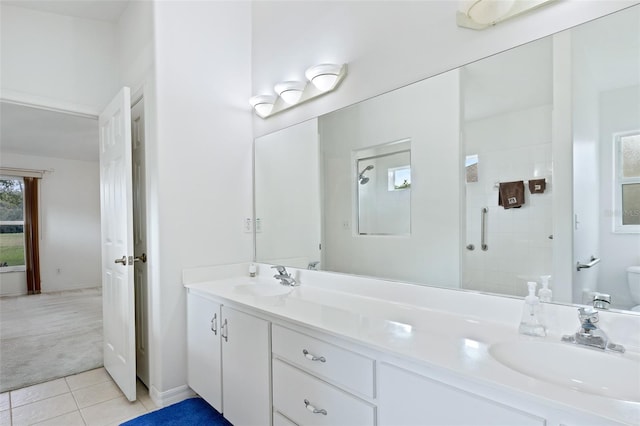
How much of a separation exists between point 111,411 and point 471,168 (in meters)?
2.51

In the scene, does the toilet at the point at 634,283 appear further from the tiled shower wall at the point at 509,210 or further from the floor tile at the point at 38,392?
the floor tile at the point at 38,392

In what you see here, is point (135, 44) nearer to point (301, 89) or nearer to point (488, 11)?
point (301, 89)

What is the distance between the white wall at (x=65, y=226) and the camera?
5.80m

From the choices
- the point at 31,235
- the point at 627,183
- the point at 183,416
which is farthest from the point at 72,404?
the point at 31,235

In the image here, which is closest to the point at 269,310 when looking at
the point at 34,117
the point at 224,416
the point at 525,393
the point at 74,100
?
the point at 224,416

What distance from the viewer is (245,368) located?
1.71 metres

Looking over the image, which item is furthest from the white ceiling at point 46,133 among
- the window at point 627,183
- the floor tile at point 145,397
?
the window at point 627,183

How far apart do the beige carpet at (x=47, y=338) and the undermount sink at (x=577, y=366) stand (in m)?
3.12

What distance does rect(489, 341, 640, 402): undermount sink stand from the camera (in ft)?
2.97

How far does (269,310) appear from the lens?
1564mm

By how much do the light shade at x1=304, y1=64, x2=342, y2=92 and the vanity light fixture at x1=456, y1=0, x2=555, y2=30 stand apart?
2.29 ft

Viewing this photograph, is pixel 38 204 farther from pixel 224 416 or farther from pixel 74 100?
pixel 224 416

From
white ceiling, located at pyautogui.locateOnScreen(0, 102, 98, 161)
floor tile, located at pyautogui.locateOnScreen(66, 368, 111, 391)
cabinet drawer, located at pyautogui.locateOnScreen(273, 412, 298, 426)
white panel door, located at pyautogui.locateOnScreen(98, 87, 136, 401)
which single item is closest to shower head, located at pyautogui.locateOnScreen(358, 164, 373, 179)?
cabinet drawer, located at pyautogui.locateOnScreen(273, 412, 298, 426)

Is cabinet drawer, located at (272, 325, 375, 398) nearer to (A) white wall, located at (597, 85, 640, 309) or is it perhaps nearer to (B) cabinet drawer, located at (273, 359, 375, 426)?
(B) cabinet drawer, located at (273, 359, 375, 426)
